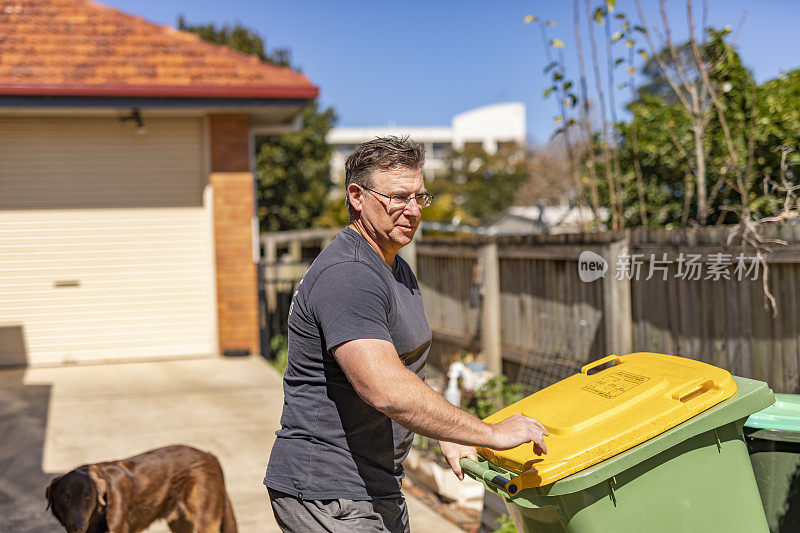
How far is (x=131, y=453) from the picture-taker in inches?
237

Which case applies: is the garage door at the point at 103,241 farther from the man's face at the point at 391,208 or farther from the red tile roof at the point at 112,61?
the man's face at the point at 391,208

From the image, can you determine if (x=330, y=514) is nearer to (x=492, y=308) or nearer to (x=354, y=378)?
(x=354, y=378)

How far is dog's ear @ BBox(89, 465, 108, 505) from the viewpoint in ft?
11.6

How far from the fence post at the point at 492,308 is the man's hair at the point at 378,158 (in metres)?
4.44

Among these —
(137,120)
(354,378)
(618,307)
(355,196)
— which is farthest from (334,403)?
(137,120)

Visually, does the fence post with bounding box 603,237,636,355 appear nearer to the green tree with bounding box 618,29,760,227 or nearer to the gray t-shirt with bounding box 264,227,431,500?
the green tree with bounding box 618,29,760,227

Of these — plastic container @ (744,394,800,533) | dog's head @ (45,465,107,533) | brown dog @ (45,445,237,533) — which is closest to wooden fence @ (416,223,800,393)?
plastic container @ (744,394,800,533)

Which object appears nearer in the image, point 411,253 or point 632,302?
point 632,302

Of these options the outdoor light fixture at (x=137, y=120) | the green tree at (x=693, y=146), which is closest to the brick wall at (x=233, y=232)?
the outdoor light fixture at (x=137, y=120)

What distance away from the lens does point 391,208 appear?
2436 mm

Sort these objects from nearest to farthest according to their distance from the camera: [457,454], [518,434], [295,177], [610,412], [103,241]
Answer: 1. [518,434]
2. [610,412]
3. [457,454]
4. [103,241]
5. [295,177]

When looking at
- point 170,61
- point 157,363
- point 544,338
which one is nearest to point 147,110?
point 170,61

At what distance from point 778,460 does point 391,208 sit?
1.77m

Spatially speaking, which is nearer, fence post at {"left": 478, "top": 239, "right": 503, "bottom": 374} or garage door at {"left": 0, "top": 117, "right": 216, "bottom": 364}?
fence post at {"left": 478, "top": 239, "right": 503, "bottom": 374}
